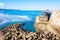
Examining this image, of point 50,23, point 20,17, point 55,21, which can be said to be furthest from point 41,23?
point 20,17

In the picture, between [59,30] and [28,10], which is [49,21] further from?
[28,10]

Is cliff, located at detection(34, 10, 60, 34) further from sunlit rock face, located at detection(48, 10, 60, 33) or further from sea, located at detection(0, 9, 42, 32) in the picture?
sea, located at detection(0, 9, 42, 32)

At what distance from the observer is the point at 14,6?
5453mm

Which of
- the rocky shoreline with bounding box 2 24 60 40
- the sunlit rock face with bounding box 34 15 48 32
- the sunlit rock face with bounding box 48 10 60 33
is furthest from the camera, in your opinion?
the sunlit rock face with bounding box 34 15 48 32

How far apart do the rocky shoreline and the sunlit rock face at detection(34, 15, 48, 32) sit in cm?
22

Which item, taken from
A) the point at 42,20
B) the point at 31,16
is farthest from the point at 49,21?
the point at 31,16

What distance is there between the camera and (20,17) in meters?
5.32

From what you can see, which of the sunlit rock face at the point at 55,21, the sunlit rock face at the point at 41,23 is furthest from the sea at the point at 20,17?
the sunlit rock face at the point at 55,21

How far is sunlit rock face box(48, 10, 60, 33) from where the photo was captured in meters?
5.04

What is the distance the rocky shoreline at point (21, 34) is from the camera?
16.0ft

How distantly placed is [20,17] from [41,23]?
78 cm

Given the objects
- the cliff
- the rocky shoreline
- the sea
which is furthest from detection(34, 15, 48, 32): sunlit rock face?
the rocky shoreline

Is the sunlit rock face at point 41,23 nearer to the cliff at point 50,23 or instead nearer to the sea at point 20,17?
the cliff at point 50,23

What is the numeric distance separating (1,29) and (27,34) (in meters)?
0.95
